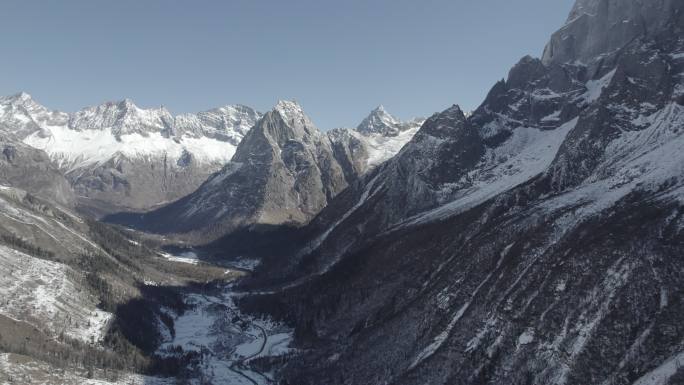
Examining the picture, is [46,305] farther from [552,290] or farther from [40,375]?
[552,290]

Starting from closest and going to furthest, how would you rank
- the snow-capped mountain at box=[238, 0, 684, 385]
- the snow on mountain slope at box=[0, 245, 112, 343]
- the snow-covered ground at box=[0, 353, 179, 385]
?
the snow-capped mountain at box=[238, 0, 684, 385]
the snow-covered ground at box=[0, 353, 179, 385]
the snow on mountain slope at box=[0, 245, 112, 343]

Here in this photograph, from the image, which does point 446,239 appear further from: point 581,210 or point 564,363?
point 564,363

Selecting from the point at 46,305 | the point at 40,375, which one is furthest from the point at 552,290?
the point at 46,305

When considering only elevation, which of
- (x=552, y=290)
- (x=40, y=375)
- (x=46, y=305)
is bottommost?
(x=552, y=290)

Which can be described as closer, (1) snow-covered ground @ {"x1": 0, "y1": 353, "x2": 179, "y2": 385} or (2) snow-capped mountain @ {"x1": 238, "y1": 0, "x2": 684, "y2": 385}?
(2) snow-capped mountain @ {"x1": 238, "y1": 0, "x2": 684, "y2": 385}

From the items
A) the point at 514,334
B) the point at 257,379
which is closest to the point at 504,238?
the point at 514,334

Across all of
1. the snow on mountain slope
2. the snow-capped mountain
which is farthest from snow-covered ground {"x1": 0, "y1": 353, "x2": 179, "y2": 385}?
the snow-capped mountain

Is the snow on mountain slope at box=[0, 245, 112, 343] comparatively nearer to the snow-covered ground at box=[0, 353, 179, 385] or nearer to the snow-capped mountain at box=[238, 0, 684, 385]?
the snow-covered ground at box=[0, 353, 179, 385]

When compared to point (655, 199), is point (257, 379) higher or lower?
lower
